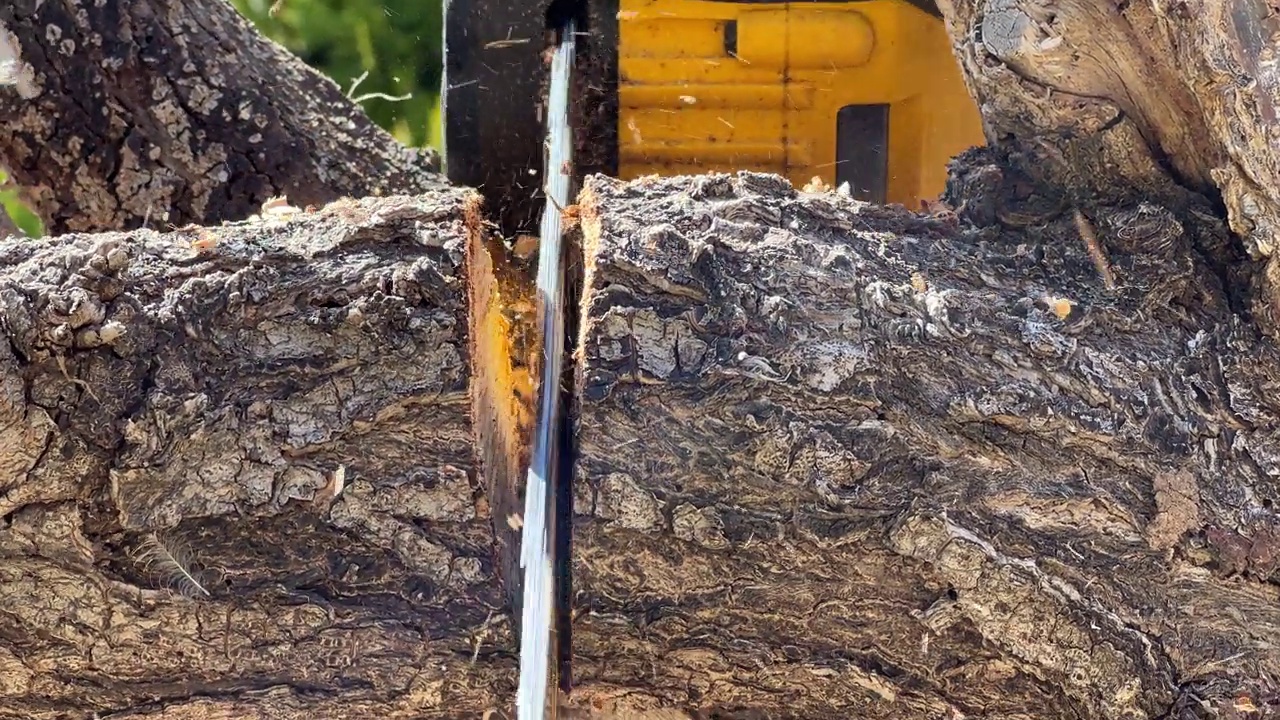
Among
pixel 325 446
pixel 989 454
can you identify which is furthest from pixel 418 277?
pixel 989 454

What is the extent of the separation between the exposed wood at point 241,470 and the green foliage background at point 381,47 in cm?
252

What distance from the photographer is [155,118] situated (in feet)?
4.75

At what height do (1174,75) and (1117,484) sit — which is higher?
(1174,75)

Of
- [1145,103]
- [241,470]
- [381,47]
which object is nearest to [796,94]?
[1145,103]

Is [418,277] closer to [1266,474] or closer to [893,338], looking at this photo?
[893,338]

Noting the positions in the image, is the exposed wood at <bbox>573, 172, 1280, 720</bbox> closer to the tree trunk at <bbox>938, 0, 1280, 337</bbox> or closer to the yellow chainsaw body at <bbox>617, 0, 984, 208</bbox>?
the tree trunk at <bbox>938, 0, 1280, 337</bbox>

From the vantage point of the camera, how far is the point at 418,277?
969 mm

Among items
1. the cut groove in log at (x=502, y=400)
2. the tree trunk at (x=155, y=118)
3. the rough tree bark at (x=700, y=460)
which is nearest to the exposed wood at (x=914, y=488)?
the rough tree bark at (x=700, y=460)

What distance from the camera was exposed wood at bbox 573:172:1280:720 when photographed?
97 centimetres

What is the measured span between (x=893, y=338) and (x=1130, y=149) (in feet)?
1.15

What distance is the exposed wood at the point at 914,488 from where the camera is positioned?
0.97 m

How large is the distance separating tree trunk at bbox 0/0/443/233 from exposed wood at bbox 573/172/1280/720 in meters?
0.70

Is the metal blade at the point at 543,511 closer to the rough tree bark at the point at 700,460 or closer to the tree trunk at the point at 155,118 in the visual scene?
the rough tree bark at the point at 700,460

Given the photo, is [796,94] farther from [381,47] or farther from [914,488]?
[381,47]
